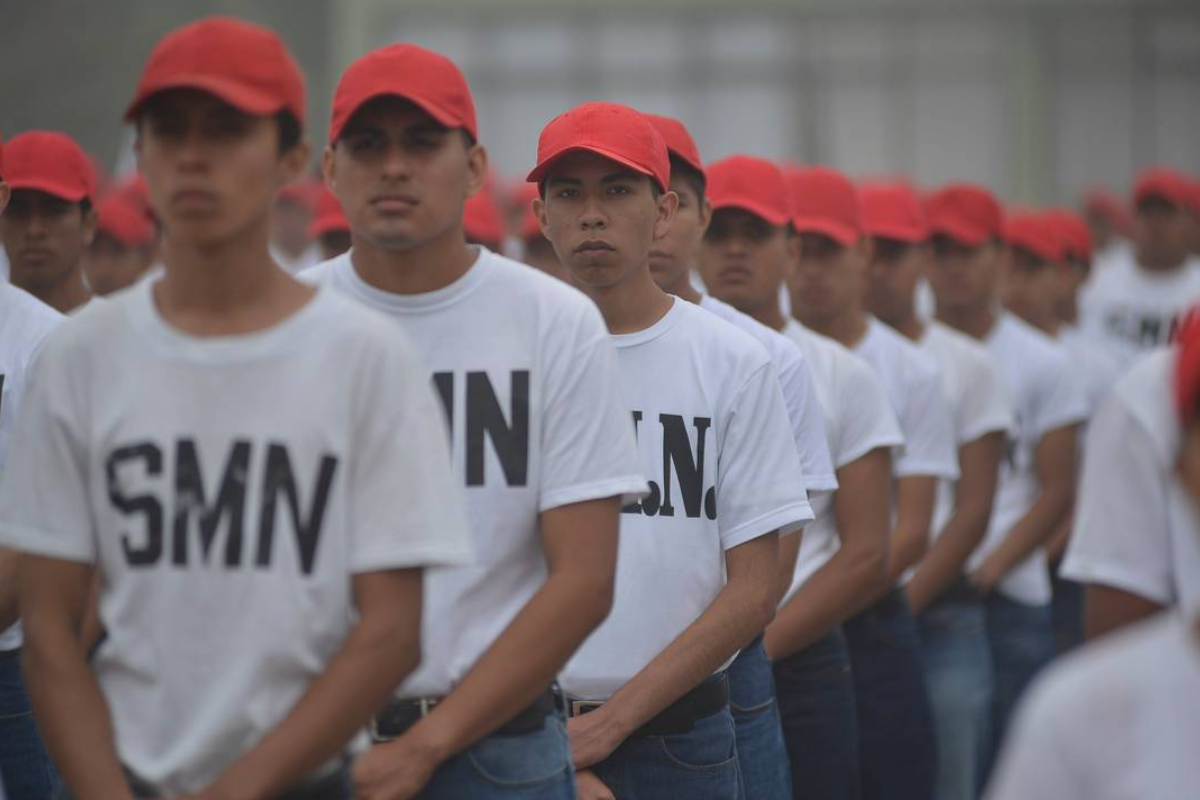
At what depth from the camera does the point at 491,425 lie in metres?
4.02

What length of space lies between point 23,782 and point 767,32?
20994mm

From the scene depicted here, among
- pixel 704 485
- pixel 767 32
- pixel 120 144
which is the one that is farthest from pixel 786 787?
pixel 767 32

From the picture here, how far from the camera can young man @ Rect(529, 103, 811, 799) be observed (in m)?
5.07

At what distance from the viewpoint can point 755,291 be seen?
663 centimetres

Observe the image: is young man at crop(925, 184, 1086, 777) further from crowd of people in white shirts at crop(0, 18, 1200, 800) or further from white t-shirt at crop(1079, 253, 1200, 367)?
crowd of people in white shirts at crop(0, 18, 1200, 800)

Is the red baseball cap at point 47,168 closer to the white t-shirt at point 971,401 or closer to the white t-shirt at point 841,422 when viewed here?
the white t-shirt at point 841,422

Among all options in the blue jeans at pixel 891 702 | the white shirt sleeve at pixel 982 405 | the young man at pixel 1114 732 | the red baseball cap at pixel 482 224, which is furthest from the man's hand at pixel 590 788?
the white shirt sleeve at pixel 982 405

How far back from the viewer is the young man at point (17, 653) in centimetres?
538

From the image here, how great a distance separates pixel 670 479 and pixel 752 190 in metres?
1.86

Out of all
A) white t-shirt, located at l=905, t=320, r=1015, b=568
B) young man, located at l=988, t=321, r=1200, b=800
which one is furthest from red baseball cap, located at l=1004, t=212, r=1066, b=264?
young man, located at l=988, t=321, r=1200, b=800

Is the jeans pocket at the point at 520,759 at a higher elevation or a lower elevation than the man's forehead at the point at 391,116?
lower

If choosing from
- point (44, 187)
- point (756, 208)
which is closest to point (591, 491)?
point (756, 208)

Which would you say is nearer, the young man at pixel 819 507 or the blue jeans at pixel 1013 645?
the young man at pixel 819 507

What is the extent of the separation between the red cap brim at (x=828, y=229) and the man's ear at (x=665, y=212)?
2150 millimetres
